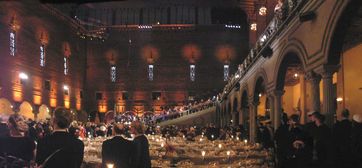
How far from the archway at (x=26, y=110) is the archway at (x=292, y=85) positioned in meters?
22.1

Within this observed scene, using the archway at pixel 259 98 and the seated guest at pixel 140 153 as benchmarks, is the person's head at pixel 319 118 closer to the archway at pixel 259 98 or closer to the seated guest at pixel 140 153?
the seated guest at pixel 140 153

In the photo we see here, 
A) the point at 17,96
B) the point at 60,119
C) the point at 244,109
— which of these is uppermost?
the point at 17,96

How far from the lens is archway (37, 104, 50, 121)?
1730 inches

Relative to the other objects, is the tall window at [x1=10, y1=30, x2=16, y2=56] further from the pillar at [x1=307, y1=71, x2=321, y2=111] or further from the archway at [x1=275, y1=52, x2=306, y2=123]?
the pillar at [x1=307, y1=71, x2=321, y2=111]

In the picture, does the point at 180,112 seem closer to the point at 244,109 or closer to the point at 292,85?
the point at 244,109

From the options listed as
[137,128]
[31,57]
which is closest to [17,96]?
[31,57]

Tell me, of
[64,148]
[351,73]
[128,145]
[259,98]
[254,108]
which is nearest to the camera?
[64,148]

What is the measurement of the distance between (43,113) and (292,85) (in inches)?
941

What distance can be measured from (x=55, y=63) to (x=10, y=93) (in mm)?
10532

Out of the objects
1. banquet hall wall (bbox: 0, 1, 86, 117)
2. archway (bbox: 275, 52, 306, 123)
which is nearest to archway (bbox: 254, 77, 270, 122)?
archway (bbox: 275, 52, 306, 123)

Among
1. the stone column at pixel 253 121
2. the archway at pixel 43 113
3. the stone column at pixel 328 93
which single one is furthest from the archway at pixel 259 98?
the archway at pixel 43 113

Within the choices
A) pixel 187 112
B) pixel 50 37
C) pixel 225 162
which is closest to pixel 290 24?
pixel 225 162

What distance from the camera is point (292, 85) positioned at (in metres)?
34.0

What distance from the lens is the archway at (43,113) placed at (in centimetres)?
4394
